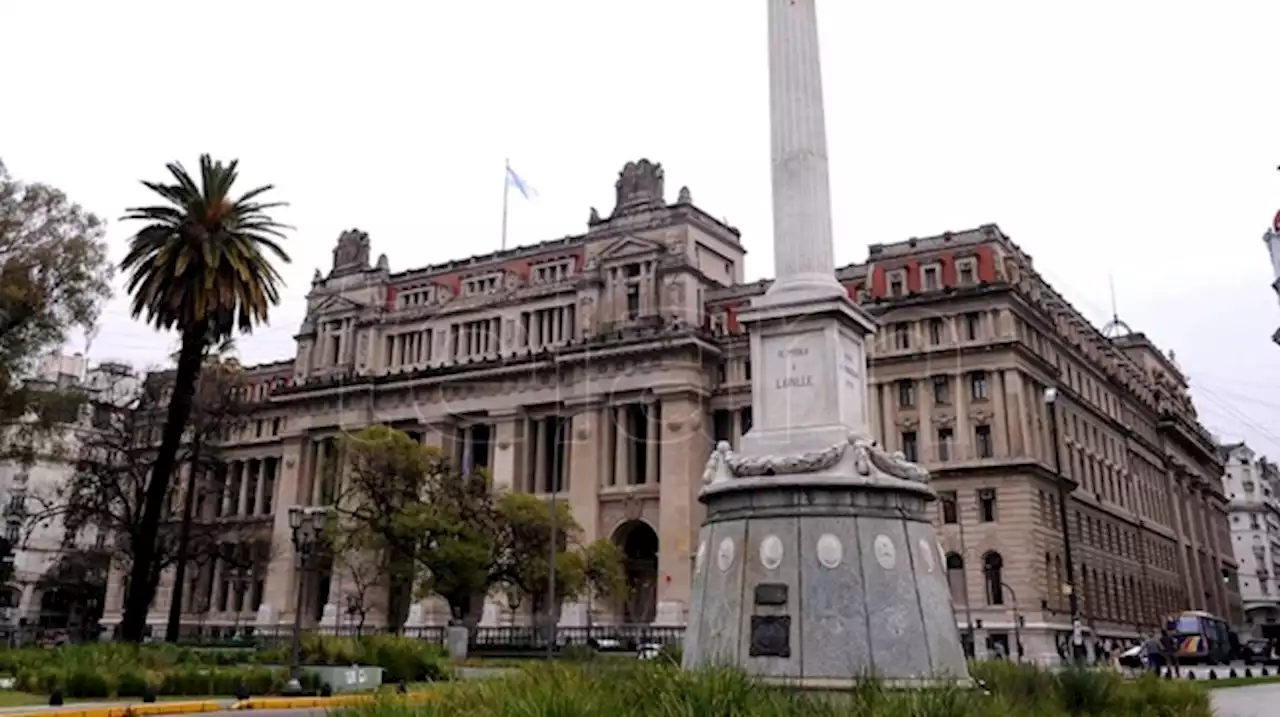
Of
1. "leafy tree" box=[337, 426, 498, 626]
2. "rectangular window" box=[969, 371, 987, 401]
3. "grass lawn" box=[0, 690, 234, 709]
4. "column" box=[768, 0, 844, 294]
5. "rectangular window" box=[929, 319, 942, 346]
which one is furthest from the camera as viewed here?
"rectangular window" box=[929, 319, 942, 346]

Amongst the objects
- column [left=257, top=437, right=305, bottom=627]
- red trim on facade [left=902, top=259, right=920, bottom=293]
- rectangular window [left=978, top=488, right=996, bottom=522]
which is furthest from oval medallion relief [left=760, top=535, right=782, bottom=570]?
column [left=257, top=437, right=305, bottom=627]

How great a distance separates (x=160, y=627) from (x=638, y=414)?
149 feet

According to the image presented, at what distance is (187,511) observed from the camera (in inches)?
2127

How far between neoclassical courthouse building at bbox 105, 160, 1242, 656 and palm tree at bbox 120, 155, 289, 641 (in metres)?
16.7

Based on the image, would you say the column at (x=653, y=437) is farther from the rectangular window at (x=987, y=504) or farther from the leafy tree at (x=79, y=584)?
the leafy tree at (x=79, y=584)

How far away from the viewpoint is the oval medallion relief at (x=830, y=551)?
49.6 ft

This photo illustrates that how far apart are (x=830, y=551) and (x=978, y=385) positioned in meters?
44.9

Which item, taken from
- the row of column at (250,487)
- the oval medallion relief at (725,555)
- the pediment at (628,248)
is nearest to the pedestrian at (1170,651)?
the oval medallion relief at (725,555)

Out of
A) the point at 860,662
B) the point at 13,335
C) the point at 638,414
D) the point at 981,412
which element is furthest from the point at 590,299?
the point at 860,662

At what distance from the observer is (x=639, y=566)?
64.0 metres

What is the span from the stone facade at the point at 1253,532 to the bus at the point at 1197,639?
7612 cm

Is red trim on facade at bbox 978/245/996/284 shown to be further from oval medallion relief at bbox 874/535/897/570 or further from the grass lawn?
the grass lawn

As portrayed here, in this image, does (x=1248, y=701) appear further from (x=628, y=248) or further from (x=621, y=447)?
(x=628, y=248)

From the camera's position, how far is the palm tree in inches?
1478
